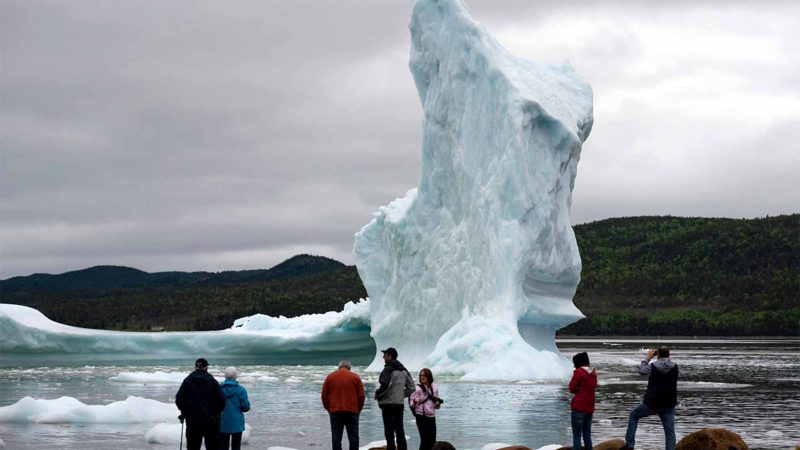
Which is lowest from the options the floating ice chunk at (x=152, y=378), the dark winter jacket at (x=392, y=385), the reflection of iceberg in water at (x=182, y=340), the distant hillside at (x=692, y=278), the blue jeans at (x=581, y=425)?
the blue jeans at (x=581, y=425)

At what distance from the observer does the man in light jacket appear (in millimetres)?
15898

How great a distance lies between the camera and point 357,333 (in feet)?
161

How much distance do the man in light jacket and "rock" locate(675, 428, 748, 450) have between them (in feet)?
12.0

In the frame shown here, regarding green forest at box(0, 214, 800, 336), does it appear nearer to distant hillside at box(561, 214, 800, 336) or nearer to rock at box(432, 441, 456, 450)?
distant hillside at box(561, 214, 800, 336)

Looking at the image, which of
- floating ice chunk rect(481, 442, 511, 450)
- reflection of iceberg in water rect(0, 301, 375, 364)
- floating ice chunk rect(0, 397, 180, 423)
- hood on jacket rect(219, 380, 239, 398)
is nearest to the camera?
hood on jacket rect(219, 380, 239, 398)

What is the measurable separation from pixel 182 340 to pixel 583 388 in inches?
1312

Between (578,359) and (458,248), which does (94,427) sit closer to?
(578,359)

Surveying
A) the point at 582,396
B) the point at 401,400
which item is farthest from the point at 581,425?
the point at 401,400

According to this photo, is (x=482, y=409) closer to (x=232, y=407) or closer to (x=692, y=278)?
(x=232, y=407)

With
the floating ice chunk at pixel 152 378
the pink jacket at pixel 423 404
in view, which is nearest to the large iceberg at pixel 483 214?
the floating ice chunk at pixel 152 378

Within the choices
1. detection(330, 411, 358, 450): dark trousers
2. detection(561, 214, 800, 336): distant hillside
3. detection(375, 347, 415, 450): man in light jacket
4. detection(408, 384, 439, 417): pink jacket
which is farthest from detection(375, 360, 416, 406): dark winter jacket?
detection(561, 214, 800, 336): distant hillside

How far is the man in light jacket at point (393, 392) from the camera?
15898 millimetres

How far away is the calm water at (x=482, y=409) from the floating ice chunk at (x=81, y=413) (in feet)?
1.85

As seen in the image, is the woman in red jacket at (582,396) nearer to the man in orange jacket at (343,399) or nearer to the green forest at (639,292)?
the man in orange jacket at (343,399)
